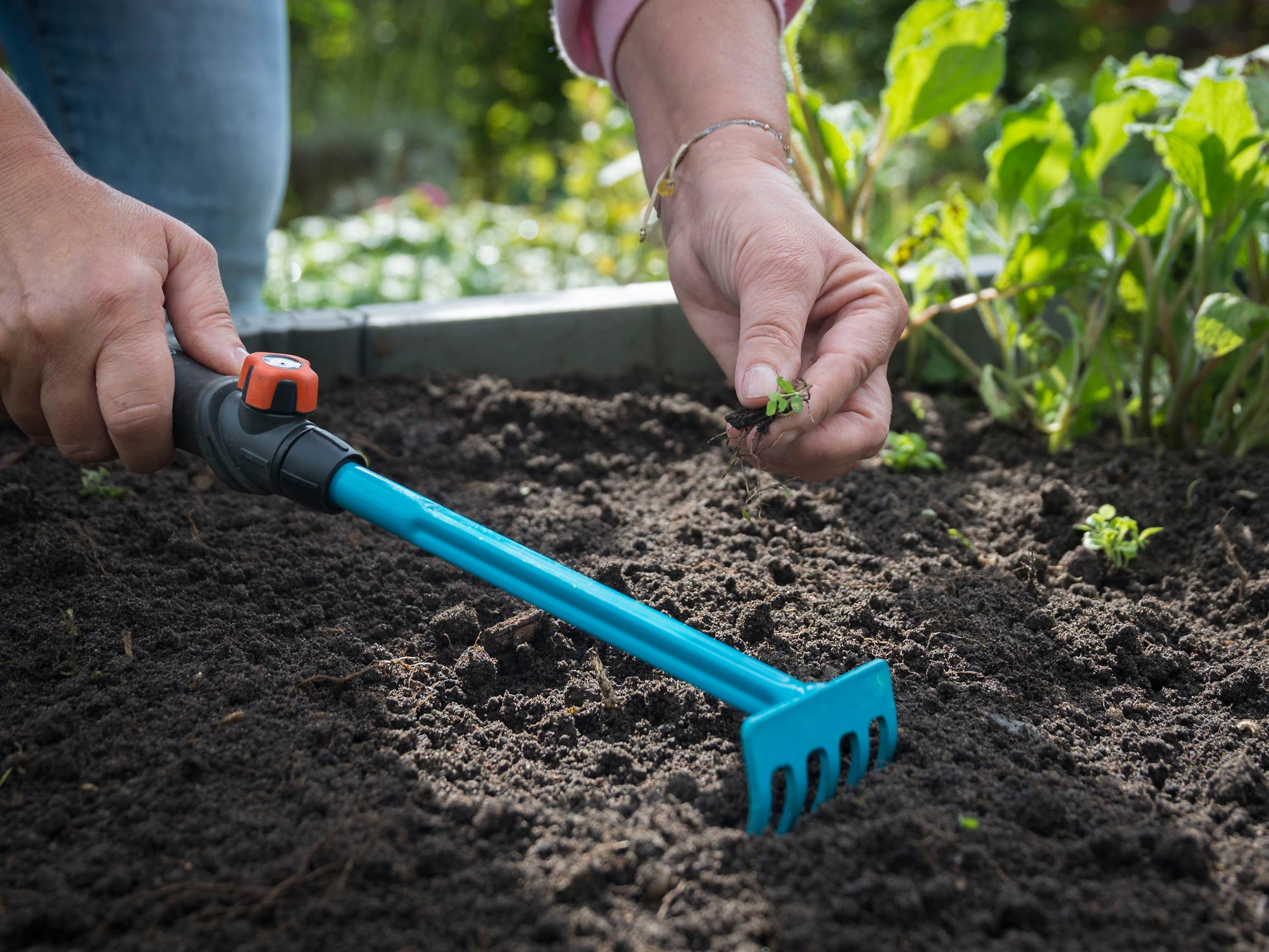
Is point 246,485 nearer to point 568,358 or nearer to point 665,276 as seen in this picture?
point 568,358

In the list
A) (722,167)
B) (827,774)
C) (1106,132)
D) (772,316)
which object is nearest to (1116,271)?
(1106,132)

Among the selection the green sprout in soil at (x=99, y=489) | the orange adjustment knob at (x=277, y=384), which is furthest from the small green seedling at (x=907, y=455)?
the green sprout in soil at (x=99, y=489)

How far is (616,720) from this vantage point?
131cm

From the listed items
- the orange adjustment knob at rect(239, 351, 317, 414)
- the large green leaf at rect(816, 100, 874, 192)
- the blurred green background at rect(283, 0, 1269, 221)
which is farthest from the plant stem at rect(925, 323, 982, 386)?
the blurred green background at rect(283, 0, 1269, 221)

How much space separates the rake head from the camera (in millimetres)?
1066

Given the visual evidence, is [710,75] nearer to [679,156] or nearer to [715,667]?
[679,156]

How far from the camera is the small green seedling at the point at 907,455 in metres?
2.04

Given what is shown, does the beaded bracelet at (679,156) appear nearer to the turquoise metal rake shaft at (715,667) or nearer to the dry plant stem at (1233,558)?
the turquoise metal rake shaft at (715,667)

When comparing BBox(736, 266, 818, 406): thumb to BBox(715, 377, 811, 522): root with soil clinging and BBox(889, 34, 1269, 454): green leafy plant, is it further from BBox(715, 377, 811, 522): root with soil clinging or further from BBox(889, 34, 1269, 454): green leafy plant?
BBox(889, 34, 1269, 454): green leafy plant

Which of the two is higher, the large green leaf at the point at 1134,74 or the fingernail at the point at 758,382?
the large green leaf at the point at 1134,74

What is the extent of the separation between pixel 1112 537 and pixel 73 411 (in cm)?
163

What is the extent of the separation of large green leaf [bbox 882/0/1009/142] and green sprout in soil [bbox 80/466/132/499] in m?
1.73

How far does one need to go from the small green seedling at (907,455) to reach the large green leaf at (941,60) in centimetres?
72

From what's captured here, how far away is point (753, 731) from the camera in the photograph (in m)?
1.05
